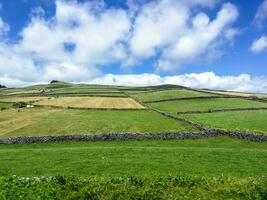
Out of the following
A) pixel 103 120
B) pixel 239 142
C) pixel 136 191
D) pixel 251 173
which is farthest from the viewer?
pixel 103 120

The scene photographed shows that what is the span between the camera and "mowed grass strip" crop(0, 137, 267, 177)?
32.3 m

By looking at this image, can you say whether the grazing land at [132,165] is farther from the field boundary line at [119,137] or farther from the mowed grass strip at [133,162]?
the field boundary line at [119,137]

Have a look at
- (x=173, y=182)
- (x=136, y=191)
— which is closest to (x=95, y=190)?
(x=136, y=191)

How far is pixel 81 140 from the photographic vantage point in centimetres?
5062

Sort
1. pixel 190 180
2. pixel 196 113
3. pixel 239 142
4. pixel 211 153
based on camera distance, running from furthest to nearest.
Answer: pixel 196 113 → pixel 239 142 → pixel 211 153 → pixel 190 180

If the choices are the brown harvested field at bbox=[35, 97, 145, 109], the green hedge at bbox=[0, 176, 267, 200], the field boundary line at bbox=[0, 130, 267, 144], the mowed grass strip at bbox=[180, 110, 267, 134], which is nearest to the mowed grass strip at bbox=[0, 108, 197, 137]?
the mowed grass strip at bbox=[180, 110, 267, 134]

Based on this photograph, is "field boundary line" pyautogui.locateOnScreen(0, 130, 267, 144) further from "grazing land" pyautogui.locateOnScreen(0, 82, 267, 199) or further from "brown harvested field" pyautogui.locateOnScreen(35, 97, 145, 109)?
"brown harvested field" pyautogui.locateOnScreen(35, 97, 145, 109)

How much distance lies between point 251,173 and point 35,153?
2244 centimetres

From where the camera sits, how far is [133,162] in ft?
116

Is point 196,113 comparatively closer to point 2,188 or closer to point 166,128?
point 166,128

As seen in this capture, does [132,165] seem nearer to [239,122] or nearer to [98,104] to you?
[239,122]

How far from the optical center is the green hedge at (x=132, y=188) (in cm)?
2144

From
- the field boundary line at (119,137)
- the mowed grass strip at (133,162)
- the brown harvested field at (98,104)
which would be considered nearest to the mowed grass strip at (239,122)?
the field boundary line at (119,137)

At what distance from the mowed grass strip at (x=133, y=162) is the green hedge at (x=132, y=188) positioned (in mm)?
6024
